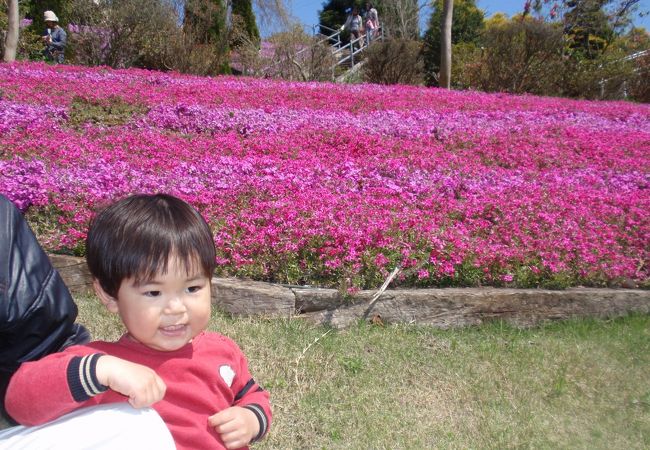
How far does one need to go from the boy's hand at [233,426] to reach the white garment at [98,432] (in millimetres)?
255

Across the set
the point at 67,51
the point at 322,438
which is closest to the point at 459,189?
the point at 322,438

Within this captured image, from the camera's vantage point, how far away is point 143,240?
1801 millimetres

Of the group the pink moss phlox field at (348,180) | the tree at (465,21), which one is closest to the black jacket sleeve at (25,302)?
the pink moss phlox field at (348,180)

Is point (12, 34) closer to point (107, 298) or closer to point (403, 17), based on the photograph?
point (107, 298)

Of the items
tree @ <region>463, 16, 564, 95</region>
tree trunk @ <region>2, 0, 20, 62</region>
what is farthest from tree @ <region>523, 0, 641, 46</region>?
tree trunk @ <region>2, 0, 20, 62</region>

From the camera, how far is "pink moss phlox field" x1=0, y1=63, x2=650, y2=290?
4348mm

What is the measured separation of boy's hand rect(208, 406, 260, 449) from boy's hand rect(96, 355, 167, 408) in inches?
11.3

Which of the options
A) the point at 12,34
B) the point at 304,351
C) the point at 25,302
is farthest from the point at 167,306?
the point at 12,34

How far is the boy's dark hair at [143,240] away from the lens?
1.79m

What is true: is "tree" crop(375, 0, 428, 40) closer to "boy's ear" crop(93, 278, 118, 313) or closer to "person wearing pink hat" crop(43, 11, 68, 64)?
"person wearing pink hat" crop(43, 11, 68, 64)

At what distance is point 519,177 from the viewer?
6.65 m

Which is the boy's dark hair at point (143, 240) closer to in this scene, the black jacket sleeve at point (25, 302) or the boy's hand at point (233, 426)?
the black jacket sleeve at point (25, 302)

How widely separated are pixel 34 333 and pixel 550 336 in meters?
3.32

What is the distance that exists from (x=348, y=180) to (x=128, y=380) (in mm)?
4538
